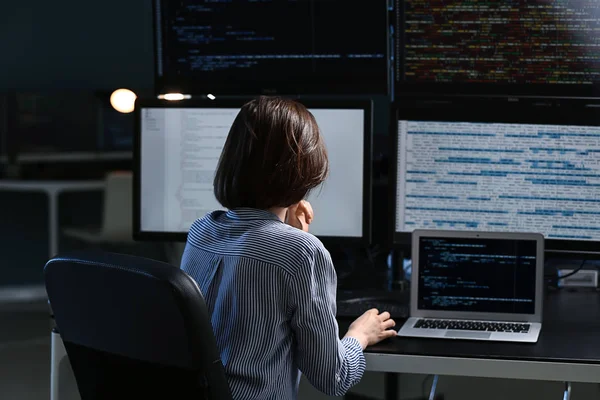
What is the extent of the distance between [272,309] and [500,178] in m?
0.85

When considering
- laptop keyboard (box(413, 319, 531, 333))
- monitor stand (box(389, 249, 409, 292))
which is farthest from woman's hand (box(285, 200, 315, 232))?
monitor stand (box(389, 249, 409, 292))

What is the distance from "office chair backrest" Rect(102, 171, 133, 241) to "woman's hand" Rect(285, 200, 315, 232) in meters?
3.37

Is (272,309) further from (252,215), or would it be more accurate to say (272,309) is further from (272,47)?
(272,47)

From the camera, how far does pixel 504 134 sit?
2.02 metres

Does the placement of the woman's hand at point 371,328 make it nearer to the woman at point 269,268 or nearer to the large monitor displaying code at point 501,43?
the woman at point 269,268

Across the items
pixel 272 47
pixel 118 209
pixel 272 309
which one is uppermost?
pixel 272 47

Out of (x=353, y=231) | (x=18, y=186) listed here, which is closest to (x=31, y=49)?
(x=18, y=186)

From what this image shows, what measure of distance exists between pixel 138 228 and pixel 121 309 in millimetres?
964

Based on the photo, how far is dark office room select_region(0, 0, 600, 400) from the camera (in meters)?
1.36

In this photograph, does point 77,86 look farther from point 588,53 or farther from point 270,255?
point 270,255

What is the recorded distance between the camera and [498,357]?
156cm

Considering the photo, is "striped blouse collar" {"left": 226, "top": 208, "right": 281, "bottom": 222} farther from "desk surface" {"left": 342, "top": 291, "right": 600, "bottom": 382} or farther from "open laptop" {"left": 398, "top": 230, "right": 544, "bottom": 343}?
"open laptop" {"left": 398, "top": 230, "right": 544, "bottom": 343}

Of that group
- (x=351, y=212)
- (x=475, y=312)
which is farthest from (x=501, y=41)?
(x=475, y=312)

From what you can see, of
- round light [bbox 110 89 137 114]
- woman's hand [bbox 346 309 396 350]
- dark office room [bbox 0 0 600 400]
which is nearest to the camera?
dark office room [bbox 0 0 600 400]
